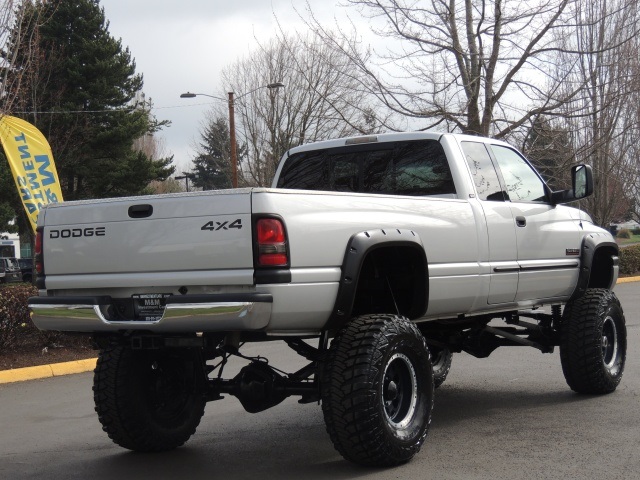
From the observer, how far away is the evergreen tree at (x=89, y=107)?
3438cm

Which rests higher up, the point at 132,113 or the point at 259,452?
the point at 132,113

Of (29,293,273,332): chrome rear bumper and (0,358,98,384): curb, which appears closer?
(29,293,273,332): chrome rear bumper

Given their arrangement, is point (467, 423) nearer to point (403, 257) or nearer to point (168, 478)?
point (403, 257)

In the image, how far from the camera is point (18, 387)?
9664 mm

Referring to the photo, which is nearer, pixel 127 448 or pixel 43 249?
pixel 43 249

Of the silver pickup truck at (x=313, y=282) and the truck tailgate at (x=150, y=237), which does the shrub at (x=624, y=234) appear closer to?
the silver pickup truck at (x=313, y=282)

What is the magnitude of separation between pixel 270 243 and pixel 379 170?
2.34 metres

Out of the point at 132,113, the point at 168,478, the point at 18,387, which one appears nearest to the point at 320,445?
the point at 168,478

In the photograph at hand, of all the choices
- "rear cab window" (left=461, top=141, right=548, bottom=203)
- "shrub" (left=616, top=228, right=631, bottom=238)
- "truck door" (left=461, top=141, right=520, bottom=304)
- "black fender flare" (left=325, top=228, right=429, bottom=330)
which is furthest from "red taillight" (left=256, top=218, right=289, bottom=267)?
"shrub" (left=616, top=228, right=631, bottom=238)

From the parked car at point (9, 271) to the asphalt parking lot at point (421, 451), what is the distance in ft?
119

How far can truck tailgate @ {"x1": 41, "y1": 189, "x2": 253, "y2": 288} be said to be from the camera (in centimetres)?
500

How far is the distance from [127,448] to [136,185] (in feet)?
105

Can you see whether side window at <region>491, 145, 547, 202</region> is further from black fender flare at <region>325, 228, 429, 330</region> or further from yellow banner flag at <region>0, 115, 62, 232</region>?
yellow banner flag at <region>0, 115, 62, 232</region>

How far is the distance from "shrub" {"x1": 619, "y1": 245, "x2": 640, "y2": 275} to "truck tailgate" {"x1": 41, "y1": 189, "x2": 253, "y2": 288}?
2392 centimetres
